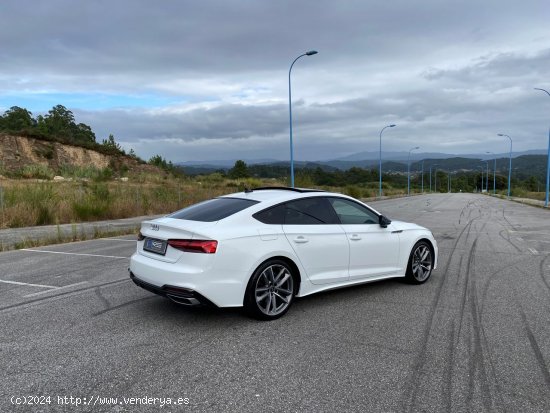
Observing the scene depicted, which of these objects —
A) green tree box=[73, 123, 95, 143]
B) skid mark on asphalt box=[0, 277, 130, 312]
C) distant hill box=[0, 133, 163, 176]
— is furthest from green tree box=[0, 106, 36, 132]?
skid mark on asphalt box=[0, 277, 130, 312]

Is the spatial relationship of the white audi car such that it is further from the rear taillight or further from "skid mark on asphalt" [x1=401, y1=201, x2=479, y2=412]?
"skid mark on asphalt" [x1=401, y1=201, x2=479, y2=412]

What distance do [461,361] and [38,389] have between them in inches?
139

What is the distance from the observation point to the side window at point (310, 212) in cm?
583

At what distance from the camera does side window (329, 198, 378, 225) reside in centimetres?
639

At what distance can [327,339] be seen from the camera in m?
4.84

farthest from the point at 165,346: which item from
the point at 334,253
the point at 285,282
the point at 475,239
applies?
the point at 475,239

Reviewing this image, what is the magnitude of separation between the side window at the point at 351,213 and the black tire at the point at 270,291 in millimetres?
1236

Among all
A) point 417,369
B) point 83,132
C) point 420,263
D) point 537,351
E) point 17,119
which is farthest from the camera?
point 83,132

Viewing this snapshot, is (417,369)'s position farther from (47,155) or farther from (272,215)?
(47,155)

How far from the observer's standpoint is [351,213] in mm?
6523

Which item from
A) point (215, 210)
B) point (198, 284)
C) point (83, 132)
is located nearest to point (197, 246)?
point (198, 284)

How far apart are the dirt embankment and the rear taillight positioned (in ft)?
160

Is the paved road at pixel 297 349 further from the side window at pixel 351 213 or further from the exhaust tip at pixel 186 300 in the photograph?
the side window at pixel 351 213

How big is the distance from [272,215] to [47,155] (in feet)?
183
